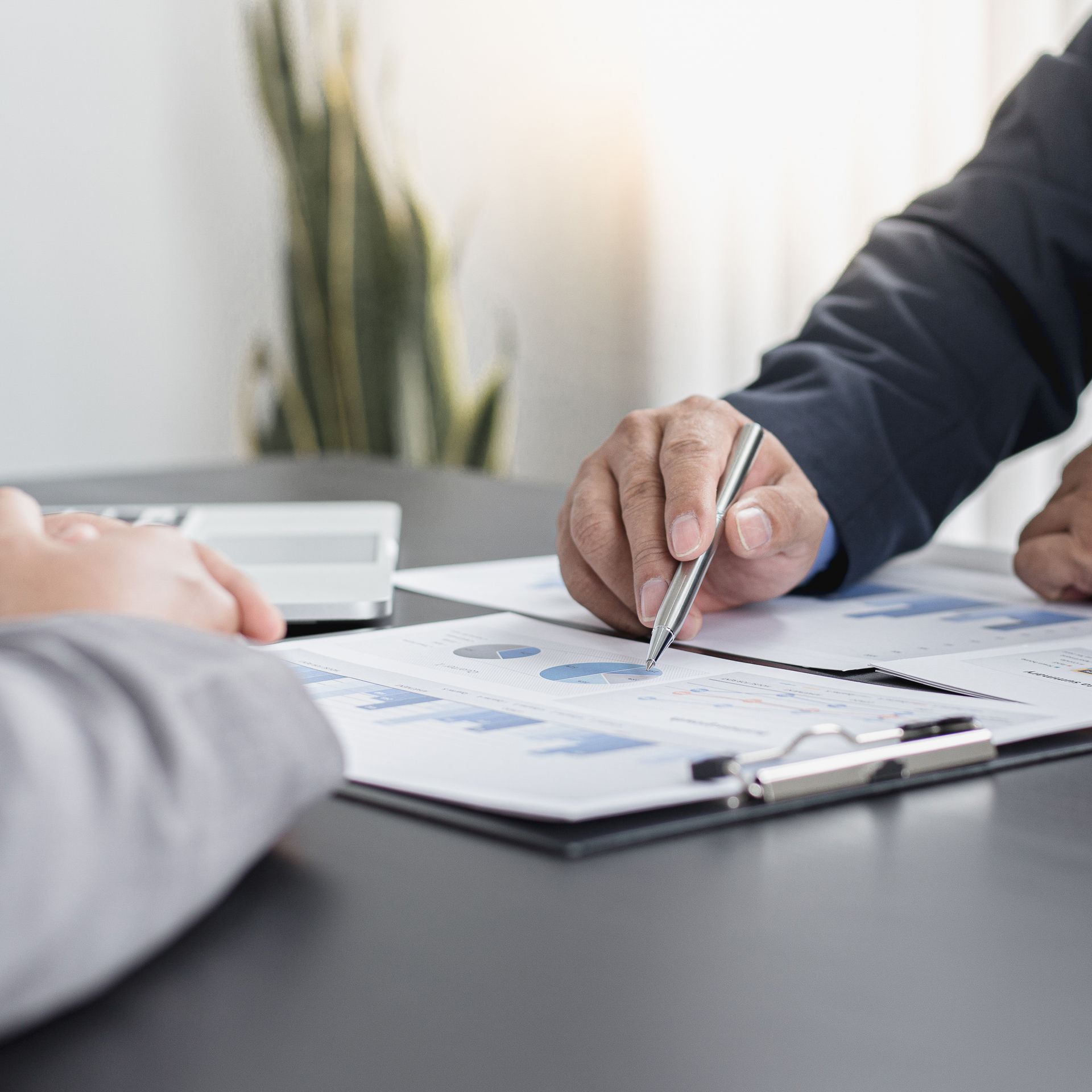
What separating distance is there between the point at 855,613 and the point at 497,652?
20 cm

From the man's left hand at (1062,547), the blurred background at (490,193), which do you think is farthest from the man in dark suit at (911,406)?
the blurred background at (490,193)

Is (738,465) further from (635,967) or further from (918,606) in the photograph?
(635,967)

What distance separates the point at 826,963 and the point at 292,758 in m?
0.14

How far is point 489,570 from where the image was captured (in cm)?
78

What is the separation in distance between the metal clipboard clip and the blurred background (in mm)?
1738

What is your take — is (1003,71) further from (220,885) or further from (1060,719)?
(220,885)

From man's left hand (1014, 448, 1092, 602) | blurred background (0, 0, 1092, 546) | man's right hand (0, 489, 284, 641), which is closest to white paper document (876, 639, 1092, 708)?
man's left hand (1014, 448, 1092, 602)

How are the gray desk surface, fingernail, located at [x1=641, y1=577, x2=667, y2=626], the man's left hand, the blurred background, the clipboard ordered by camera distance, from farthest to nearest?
1. the blurred background
2. the man's left hand
3. fingernail, located at [x1=641, y1=577, x2=667, y2=626]
4. the clipboard
5. the gray desk surface

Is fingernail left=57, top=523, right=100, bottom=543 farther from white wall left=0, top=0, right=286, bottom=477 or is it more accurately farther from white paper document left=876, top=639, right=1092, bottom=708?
white wall left=0, top=0, right=286, bottom=477

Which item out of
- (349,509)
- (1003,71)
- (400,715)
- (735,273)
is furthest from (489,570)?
(735,273)

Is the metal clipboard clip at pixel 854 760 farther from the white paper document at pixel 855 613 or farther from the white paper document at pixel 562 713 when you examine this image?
the white paper document at pixel 855 613

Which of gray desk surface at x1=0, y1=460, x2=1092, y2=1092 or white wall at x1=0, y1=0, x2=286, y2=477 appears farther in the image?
white wall at x1=0, y1=0, x2=286, y2=477

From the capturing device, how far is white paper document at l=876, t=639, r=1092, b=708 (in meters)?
0.48

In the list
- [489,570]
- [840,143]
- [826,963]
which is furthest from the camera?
[840,143]
